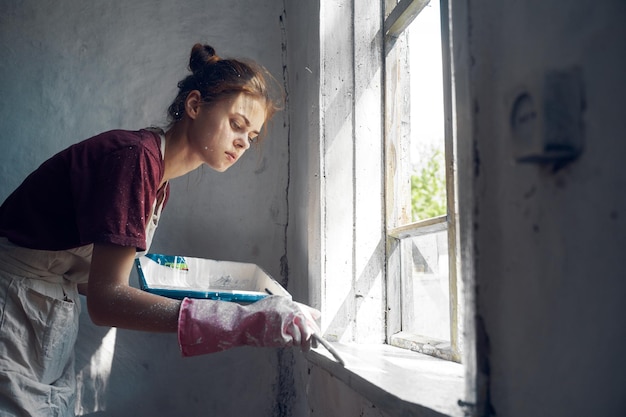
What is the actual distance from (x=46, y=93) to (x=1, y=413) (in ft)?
3.41

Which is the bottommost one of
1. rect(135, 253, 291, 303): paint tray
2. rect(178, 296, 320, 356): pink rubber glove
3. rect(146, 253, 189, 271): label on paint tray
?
rect(178, 296, 320, 356): pink rubber glove

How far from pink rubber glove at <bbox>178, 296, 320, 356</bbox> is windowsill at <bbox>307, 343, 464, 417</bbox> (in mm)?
121

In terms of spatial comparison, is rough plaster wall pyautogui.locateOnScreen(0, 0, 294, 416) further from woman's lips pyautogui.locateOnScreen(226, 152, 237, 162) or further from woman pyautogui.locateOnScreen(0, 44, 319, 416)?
woman's lips pyautogui.locateOnScreen(226, 152, 237, 162)

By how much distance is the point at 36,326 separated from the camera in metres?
1.19

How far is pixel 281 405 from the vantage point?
5.70ft

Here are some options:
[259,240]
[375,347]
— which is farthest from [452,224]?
[259,240]

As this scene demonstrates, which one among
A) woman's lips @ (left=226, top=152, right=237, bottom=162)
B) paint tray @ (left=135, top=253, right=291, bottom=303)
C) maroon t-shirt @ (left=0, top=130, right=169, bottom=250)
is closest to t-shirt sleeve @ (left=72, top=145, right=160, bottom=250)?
maroon t-shirt @ (left=0, top=130, right=169, bottom=250)

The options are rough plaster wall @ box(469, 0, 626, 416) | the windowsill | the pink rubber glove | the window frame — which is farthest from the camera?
the window frame

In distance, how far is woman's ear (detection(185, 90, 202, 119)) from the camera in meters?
1.39

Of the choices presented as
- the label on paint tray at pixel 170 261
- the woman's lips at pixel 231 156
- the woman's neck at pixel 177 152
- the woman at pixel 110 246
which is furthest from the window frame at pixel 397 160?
the label on paint tray at pixel 170 261

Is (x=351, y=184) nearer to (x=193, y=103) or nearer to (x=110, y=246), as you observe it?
(x=193, y=103)

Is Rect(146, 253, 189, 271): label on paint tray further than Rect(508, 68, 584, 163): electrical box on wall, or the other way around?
Rect(146, 253, 189, 271): label on paint tray

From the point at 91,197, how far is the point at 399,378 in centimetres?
69

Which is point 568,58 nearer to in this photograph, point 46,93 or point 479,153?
point 479,153
